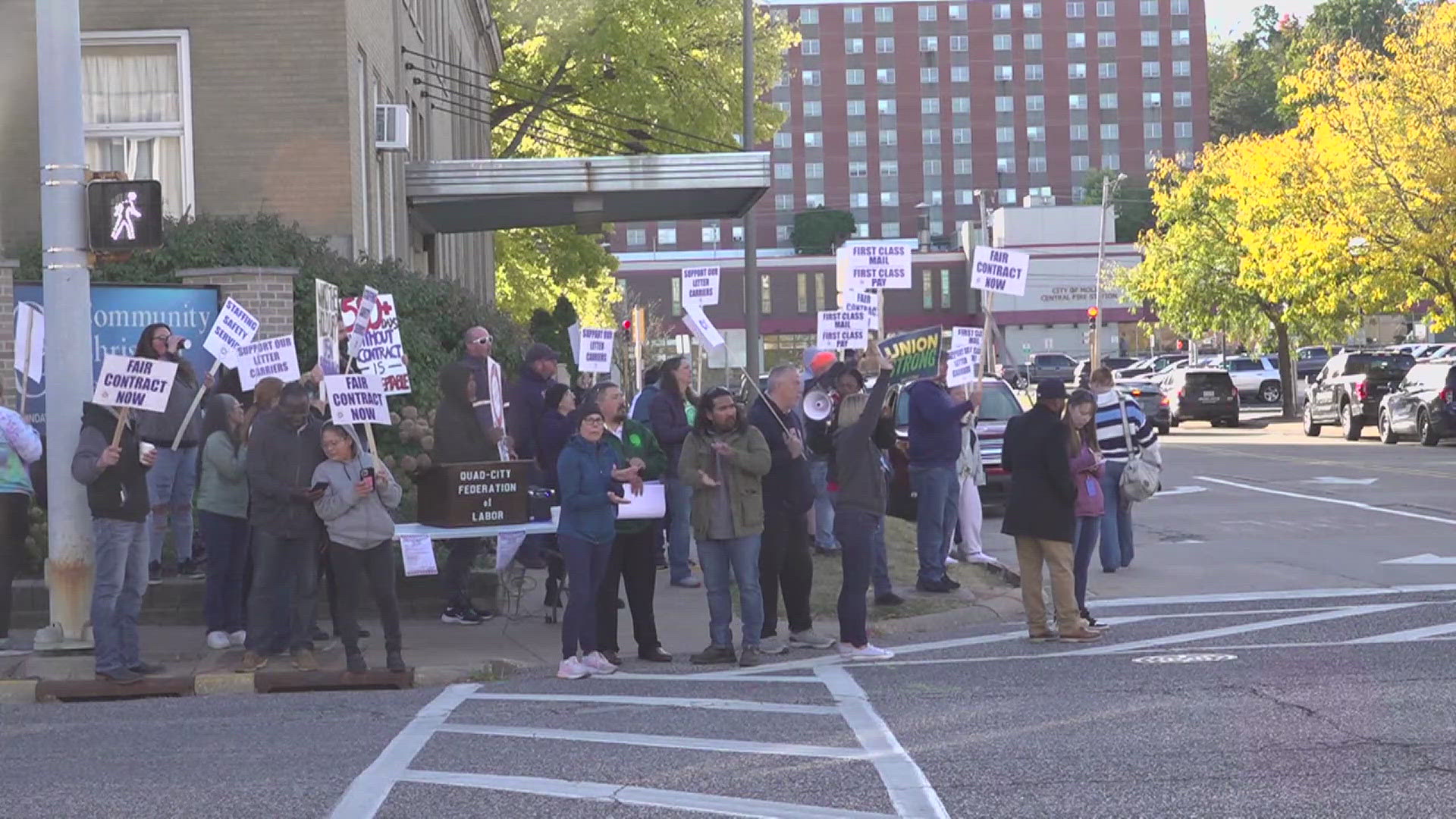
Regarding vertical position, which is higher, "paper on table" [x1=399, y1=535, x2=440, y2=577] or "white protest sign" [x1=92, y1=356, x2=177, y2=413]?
"white protest sign" [x1=92, y1=356, x2=177, y2=413]

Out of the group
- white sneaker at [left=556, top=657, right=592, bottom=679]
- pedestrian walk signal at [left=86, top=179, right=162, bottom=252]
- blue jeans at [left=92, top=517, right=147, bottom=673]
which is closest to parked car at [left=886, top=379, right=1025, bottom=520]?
white sneaker at [left=556, top=657, right=592, bottom=679]

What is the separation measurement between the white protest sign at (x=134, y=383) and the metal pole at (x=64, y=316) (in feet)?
3.18

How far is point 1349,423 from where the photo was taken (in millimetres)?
37219

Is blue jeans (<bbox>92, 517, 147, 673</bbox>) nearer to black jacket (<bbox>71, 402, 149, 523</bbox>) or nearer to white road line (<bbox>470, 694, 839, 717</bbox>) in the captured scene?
black jacket (<bbox>71, 402, 149, 523</bbox>)

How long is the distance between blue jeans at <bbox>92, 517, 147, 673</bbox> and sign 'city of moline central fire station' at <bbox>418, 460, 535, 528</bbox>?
6.76 feet

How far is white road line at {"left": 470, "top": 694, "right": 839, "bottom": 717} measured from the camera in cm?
938

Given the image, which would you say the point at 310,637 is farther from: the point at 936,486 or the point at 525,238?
the point at 525,238

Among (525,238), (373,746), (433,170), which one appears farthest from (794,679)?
(525,238)

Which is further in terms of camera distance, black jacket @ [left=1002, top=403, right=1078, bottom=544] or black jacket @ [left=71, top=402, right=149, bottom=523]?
black jacket @ [left=1002, top=403, right=1078, bottom=544]

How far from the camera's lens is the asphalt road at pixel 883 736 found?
23.3 ft

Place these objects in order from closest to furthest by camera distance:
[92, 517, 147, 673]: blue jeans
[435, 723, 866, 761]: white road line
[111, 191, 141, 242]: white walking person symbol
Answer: [435, 723, 866, 761]: white road line < [92, 517, 147, 673]: blue jeans < [111, 191, 141, 242]: white walking person symbol

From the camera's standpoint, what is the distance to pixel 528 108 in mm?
46594

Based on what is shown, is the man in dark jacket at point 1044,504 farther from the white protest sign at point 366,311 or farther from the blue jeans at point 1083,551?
the white protest sign at point 366,311

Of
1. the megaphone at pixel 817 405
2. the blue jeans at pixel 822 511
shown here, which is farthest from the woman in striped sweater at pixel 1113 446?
the megaphone at pixel 817 405
